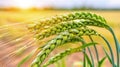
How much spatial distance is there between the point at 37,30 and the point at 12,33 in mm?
51

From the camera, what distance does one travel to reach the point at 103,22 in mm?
810

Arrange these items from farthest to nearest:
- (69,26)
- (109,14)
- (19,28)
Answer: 1. (109,14)
2. (19,28)
3. (69,26)

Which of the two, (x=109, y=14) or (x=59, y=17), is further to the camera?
(x=109, y=14)

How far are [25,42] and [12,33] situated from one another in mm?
45

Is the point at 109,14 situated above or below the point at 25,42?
below

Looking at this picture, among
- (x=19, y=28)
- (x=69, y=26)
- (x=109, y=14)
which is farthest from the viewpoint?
(x=109, y=14)

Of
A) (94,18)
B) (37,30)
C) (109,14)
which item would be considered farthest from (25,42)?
(109,14)

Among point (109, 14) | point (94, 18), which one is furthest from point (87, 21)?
point (109, 14)

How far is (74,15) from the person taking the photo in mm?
782

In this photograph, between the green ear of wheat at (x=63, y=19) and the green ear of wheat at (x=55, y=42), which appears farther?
the green ear of wheat at (x=63, y=19)

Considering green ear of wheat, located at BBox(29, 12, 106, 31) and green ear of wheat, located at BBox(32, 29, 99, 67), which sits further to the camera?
green ear of wheat, located at BBox(29, 12, 106, 31)

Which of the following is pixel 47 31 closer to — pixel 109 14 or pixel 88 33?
pixel 88 33

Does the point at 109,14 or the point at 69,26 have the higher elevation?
the point at 69,26

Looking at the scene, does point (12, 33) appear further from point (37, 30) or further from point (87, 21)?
point (87, 21)
